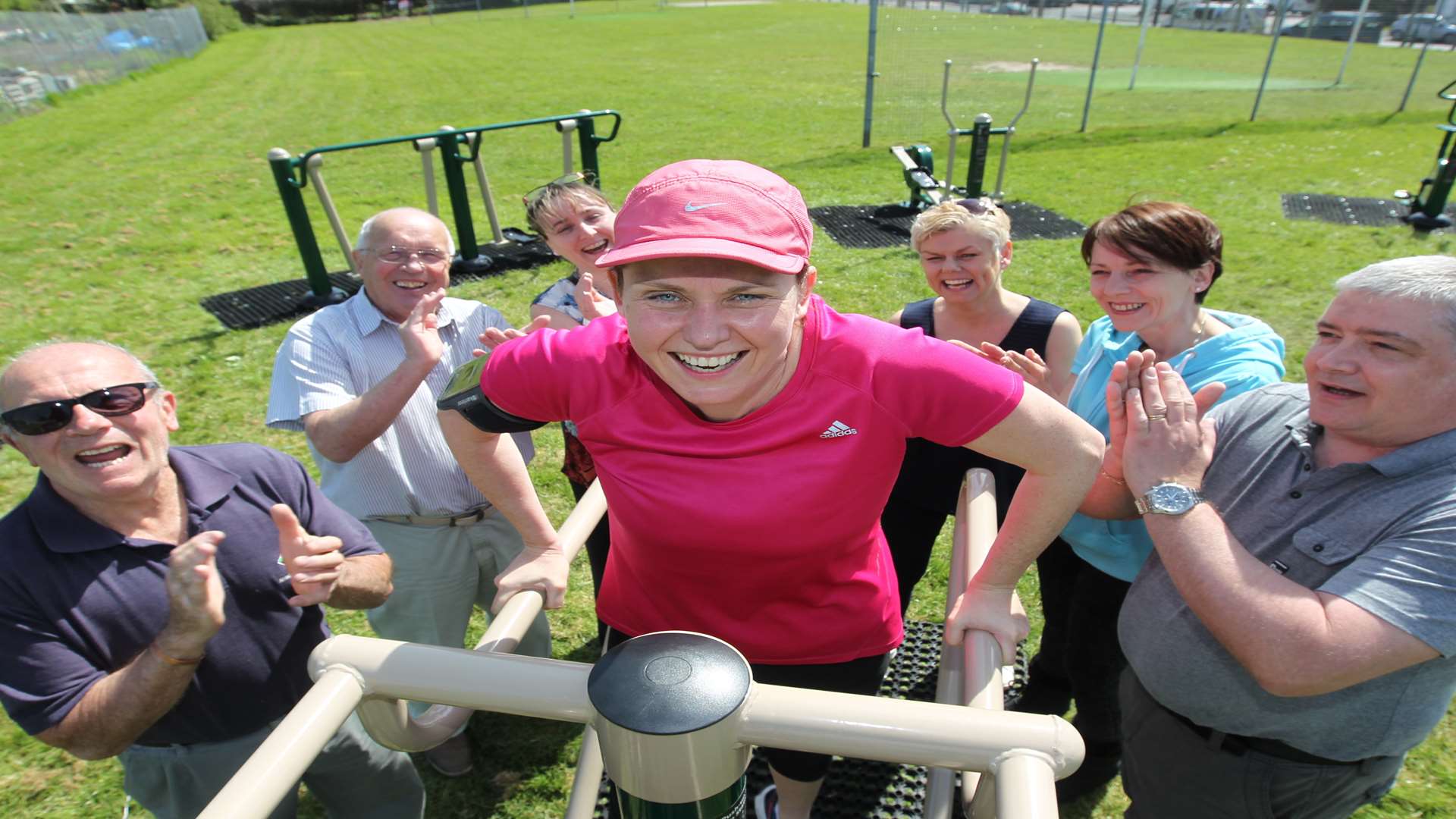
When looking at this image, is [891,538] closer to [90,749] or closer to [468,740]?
[468,740]

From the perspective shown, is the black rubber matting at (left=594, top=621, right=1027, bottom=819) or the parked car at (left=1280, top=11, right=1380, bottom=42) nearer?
the black rubber matting at (left=594, top=621, right=1027, bottom=819)

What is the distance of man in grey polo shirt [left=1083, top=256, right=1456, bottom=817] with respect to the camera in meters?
1.52

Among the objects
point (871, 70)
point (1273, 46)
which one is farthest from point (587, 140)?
point (1273, 46)

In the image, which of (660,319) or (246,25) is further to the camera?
(246,25)

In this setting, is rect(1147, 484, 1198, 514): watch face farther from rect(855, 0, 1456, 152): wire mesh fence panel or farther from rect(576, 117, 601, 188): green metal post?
rect(855, 0, 1456, 152): wire mesh fence panel

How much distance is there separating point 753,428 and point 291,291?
7535mm

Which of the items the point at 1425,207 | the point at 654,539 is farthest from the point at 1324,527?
the point at 1425,207

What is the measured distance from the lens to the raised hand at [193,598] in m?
1.79

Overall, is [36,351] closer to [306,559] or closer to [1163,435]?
[306,559]

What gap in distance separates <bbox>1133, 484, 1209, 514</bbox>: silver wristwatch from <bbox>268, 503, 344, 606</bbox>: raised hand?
195 centimetres

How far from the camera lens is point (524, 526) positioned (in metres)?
1.96

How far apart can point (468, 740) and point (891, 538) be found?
189 centimetres

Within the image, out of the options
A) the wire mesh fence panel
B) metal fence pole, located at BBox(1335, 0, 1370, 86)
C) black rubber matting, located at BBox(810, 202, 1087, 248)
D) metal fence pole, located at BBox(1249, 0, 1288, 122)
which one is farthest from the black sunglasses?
metal fence pole, located at BBox(1335, 0, 1370, 86)

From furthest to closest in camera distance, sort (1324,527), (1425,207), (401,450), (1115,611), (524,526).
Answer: (1425,207) < (401,450) < (1115,611) < (524,526) < (1324,527)
